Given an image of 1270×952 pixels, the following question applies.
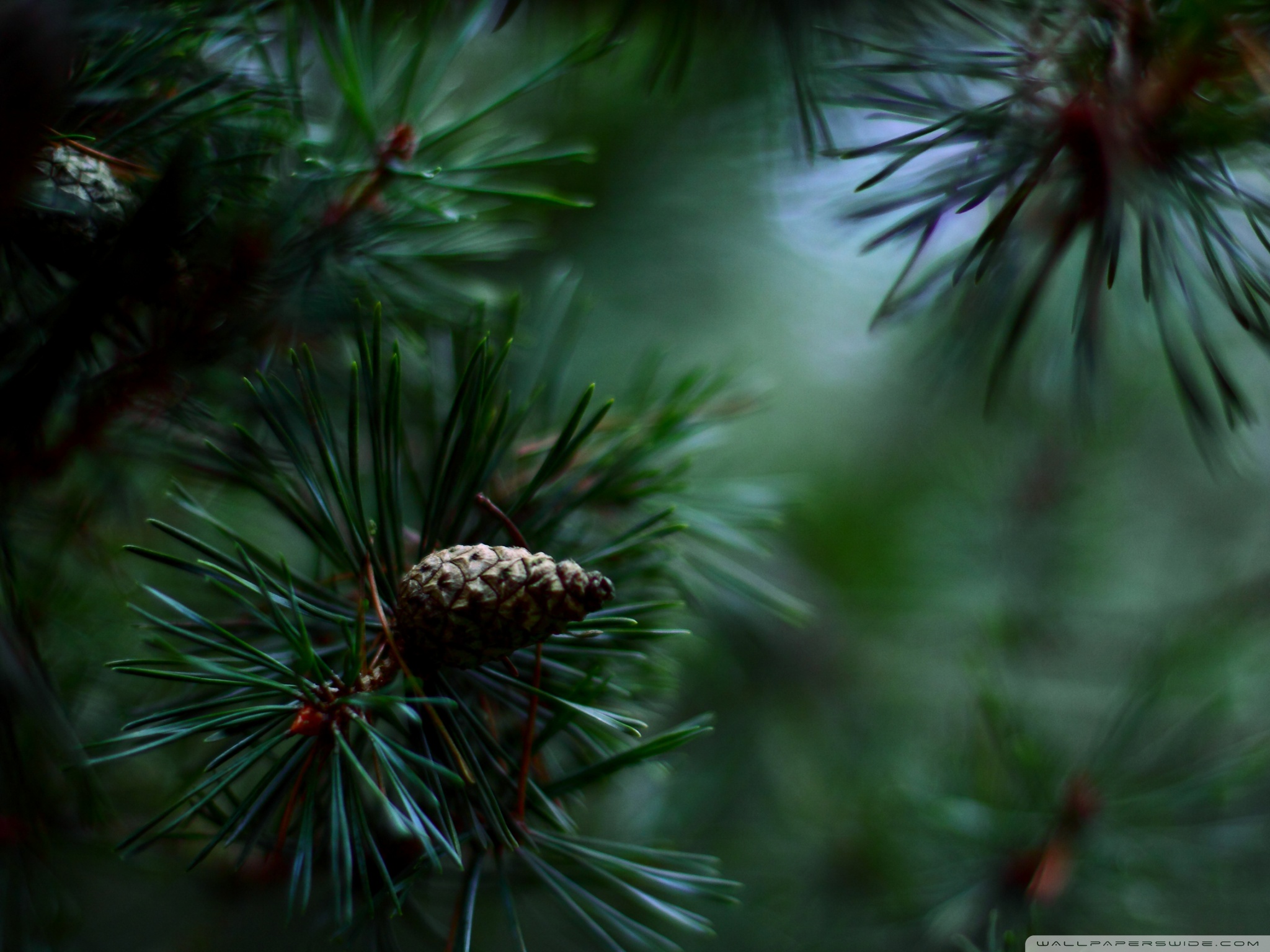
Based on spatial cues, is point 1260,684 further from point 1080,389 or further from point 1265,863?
point 1080,389

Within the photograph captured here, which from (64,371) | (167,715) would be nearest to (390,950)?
(167,715)

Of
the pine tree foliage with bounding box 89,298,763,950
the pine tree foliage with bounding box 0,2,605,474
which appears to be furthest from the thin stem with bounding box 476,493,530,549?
the pine tree foliage with bounding box 0,2,605,474

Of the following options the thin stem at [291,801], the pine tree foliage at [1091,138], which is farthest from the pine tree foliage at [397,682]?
the pine tree foliage at [1091,138]

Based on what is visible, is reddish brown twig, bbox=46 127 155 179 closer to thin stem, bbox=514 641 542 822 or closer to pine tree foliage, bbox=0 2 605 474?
pine tree foliage, bbox=0 2 605 474

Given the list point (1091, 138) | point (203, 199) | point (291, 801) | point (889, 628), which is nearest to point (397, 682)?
point (291, 801)

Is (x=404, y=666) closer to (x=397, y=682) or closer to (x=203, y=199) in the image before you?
(x=397, y=682)
